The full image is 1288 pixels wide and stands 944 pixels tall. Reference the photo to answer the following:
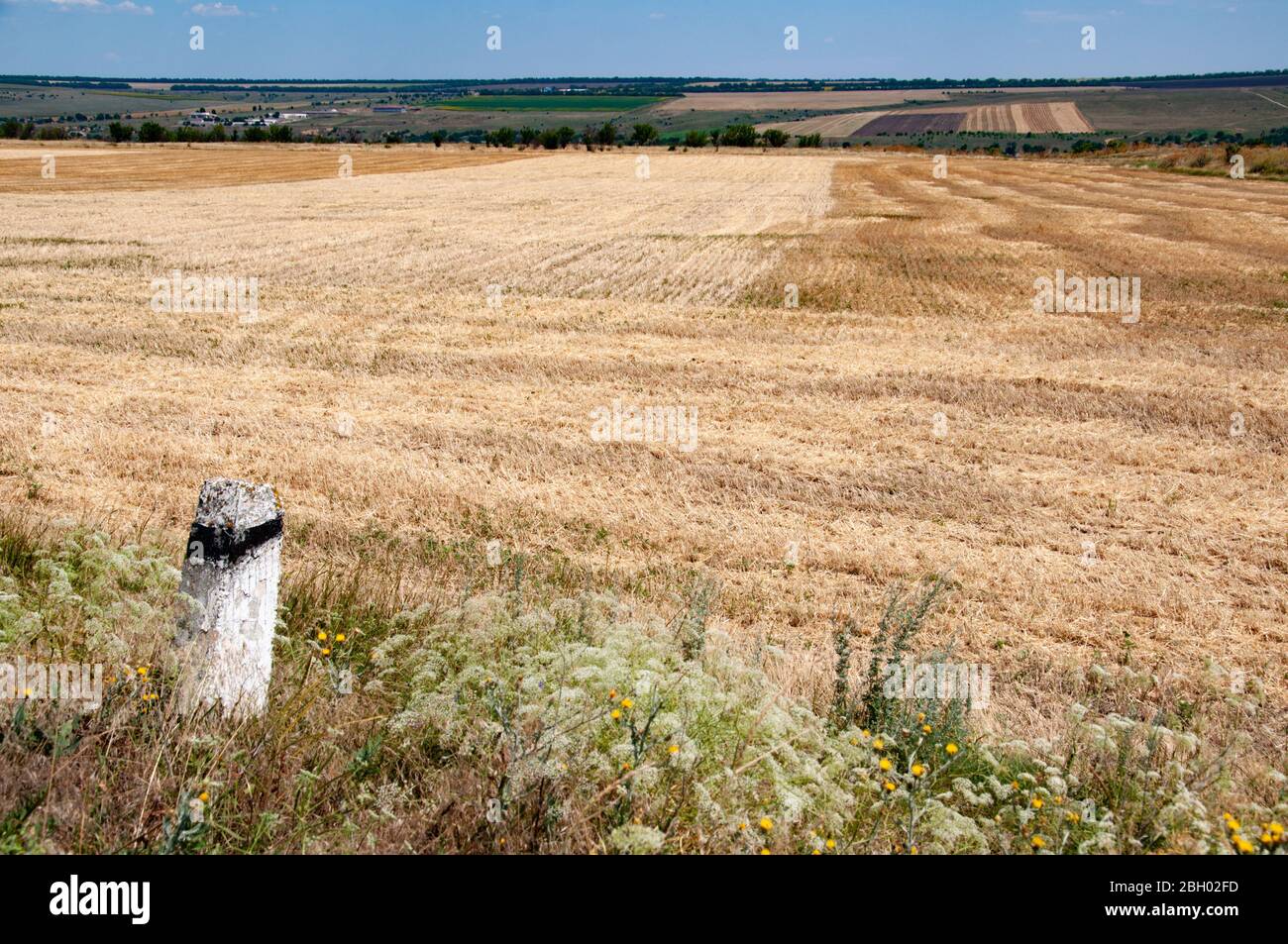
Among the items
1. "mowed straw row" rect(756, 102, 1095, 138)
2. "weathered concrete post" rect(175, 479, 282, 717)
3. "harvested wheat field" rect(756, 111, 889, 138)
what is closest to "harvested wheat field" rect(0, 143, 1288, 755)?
"weathered concrete post" rect(175, 479, 282, 717)

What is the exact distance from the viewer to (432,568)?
7.79m

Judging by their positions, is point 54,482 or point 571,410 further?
point 571,410

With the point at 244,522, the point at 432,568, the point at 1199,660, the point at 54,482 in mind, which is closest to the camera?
the point at 244,522

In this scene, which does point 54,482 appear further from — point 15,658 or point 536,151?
point 536,151

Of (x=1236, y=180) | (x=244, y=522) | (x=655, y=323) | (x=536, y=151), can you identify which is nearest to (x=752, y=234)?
(x=655, y=323)

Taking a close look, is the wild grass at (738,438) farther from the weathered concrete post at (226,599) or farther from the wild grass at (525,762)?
the weathered concrete post at (226,599)

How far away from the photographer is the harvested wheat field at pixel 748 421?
26.1ft

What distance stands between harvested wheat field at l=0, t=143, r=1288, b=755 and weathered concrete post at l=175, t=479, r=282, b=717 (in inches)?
103

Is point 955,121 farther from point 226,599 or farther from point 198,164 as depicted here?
point 226,599

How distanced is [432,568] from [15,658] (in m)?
3.61

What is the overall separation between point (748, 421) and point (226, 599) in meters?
9.22

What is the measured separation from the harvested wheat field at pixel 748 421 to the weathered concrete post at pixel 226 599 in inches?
103

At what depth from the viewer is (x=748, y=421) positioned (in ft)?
41.4
